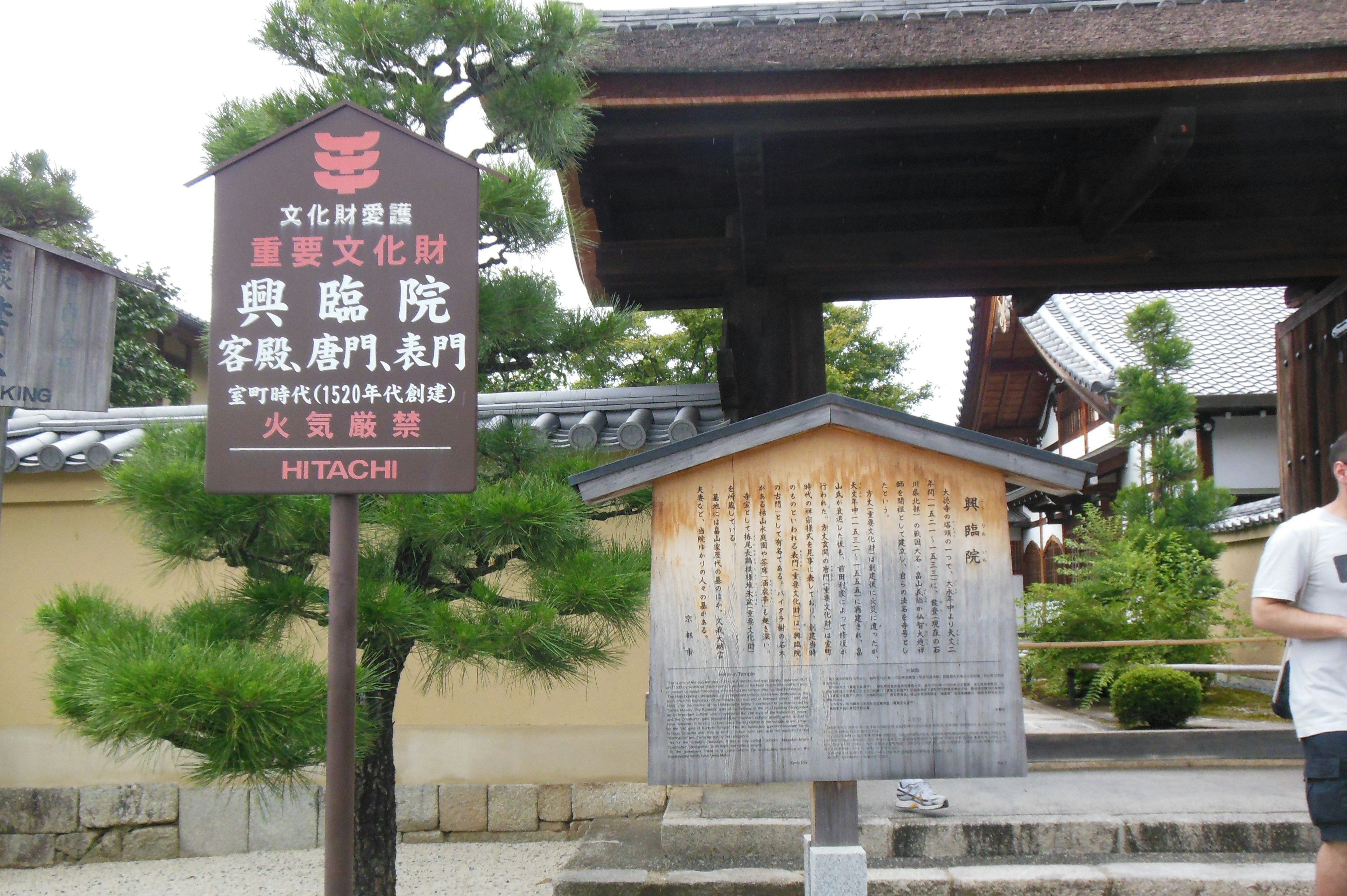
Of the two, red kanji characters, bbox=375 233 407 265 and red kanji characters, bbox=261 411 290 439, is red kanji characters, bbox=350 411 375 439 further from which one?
red kanji characters, bbox=375 233 407 265

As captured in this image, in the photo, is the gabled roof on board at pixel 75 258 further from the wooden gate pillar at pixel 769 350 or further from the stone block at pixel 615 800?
the stone block at pixel 615 800

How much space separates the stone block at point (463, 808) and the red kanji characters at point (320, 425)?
3807 millimetres

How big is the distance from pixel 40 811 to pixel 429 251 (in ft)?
18.1

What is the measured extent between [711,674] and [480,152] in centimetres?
237

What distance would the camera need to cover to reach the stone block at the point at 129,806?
20.0 feet

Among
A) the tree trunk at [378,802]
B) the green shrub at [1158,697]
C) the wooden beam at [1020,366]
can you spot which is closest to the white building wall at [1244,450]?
the wooden beam at [1020,366]

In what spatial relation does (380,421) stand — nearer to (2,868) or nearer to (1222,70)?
(1222,70)

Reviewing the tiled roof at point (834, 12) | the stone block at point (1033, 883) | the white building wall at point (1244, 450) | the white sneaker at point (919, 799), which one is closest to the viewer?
the stone block at point (1033, 883)

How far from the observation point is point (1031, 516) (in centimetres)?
2144

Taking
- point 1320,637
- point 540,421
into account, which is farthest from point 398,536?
point 1320,637

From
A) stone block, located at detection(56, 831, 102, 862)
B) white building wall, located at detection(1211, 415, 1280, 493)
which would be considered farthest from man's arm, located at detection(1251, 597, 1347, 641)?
white building wall, located at detection(1211, 415, 1280, 493)

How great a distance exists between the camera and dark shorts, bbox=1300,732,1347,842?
293cm

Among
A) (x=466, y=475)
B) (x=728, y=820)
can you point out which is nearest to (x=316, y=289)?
(x=466, y=475)

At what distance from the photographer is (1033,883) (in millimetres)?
4473
